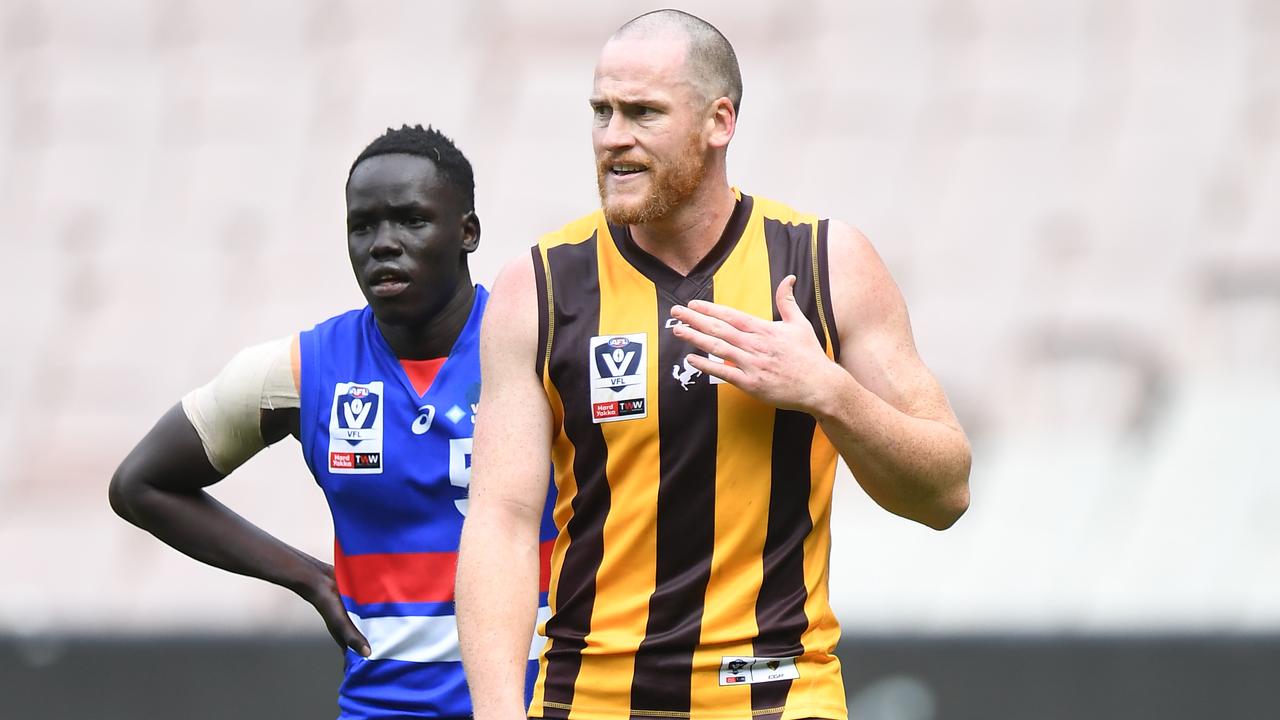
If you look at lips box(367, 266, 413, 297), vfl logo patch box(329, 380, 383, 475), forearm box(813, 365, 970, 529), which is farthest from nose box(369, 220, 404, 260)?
forearm box(813, 365, 970, 529)

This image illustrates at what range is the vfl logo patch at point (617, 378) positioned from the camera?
123 inches

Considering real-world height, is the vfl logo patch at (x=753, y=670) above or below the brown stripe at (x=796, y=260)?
below

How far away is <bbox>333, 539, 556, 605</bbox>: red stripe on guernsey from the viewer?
3.93 metres

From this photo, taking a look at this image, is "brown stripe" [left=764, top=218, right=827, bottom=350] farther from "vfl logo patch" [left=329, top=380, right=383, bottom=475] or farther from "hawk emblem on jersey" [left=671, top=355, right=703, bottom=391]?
"vfl logo patch" [left=329, top=380, right=383, bottom=475]

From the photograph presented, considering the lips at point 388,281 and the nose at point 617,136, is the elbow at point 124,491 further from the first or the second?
the nose at point 617,136

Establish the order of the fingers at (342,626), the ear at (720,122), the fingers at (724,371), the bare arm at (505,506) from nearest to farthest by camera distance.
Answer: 1. the fingers at (724,371)
2. the bare arm at (505,506)
3. the ear at (720,122)
4. the fingers at (342,626)

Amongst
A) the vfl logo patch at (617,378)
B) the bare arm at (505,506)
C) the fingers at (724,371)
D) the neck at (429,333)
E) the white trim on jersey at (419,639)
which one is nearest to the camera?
the fingers at (724,371)

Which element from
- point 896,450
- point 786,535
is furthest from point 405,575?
point 896,450

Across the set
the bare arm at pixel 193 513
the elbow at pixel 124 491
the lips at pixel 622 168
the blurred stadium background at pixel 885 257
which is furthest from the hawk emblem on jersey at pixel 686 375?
the blurred stadium background at pixel 885 257

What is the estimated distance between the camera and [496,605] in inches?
120

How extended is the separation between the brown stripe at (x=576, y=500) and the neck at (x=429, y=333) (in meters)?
0.99

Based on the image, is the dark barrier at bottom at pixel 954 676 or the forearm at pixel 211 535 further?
the dark barrier at bottom at pixel 954 676

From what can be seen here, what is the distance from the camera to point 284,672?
23.0ft

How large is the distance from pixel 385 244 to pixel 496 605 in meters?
1.25
